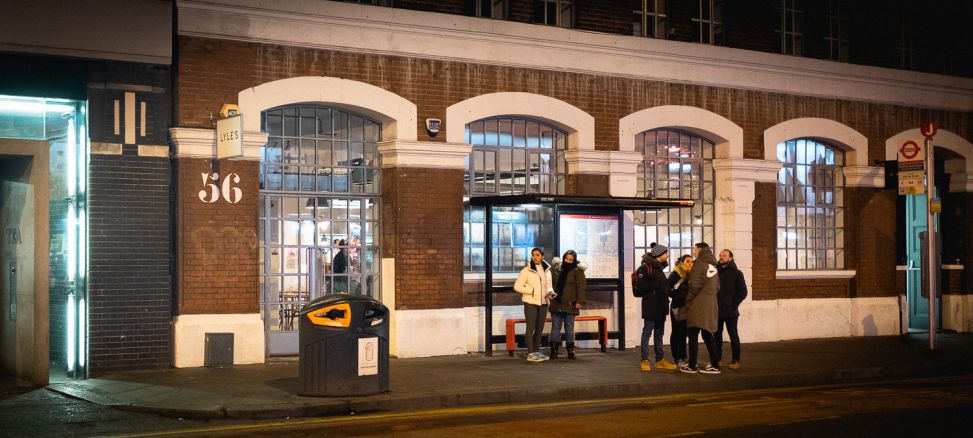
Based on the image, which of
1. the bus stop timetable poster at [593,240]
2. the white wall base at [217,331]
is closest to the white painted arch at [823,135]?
the bus stop timetable poster at [593,240]

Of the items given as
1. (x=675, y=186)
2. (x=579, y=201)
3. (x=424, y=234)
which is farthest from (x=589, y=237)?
(x=675, y=186)

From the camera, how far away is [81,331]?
14.9 meters

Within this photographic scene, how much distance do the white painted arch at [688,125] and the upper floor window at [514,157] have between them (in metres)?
1.15

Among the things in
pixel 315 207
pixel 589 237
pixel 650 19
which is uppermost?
pixel 650 19

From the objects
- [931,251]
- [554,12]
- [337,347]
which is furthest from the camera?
[931,251]

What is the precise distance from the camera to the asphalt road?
35.4 feet

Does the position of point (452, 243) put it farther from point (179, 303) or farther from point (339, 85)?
point (179, 303)

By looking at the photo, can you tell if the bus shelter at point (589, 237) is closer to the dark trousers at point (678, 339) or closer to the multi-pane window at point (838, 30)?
the dark trousers at point (678, 339)

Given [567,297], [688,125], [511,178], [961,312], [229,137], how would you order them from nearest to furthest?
[229,137]
[567,297]
[511,178]
[688,125]
[961,312]

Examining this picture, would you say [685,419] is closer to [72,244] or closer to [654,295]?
[654,295]

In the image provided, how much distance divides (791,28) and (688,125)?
132 inches

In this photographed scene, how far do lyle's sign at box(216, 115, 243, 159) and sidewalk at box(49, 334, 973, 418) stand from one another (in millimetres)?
2937

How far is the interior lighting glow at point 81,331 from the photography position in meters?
14.9

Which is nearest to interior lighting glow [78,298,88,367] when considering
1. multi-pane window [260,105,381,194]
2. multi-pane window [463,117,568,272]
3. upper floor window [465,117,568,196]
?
multi-pane window [260,105,381,194]
